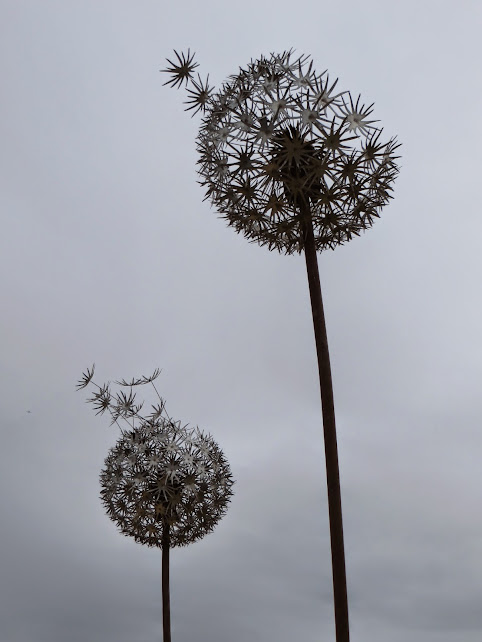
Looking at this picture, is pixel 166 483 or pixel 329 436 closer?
pixel 329 436

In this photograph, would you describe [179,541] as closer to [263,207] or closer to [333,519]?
[333,519]

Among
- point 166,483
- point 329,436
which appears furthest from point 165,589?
point 329,436

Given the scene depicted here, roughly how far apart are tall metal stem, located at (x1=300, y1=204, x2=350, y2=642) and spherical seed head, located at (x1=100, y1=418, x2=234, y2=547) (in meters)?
2.38

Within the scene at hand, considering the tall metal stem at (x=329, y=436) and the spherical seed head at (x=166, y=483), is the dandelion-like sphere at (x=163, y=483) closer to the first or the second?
the spherical seed head at (x=166, y=483)

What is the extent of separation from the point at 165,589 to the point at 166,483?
1.39 m

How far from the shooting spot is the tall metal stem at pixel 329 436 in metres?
5.45

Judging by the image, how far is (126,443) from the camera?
25.8ft

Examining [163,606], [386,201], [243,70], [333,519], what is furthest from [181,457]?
[243,70]

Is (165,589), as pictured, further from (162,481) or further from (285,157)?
(285,157)

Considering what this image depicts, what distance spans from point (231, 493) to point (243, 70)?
4539 mm

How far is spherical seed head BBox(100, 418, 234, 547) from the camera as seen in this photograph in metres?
7.61

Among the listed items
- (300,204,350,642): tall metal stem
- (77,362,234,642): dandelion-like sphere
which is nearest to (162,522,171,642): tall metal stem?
(77,362,234,642): dandelion-like sphere

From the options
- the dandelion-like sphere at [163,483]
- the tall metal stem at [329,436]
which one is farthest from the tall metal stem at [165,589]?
the tall metal stem at [329,436]

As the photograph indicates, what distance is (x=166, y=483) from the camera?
7.58 meters
